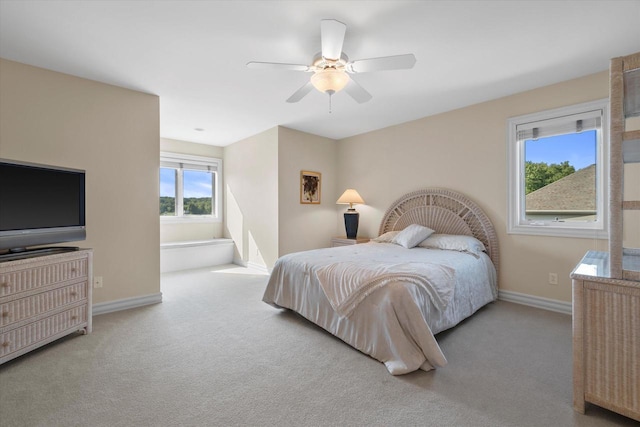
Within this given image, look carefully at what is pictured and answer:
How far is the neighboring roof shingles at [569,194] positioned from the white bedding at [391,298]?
0.91 metres

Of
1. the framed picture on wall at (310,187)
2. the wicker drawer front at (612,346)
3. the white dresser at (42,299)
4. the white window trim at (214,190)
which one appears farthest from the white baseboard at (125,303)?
the wicker drawer front at (612,346)

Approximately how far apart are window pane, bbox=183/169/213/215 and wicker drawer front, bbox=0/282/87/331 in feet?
11.0

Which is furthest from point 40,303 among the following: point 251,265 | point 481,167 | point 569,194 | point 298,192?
point 569,194

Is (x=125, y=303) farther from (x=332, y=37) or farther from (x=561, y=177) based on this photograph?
(x=561, y=177)

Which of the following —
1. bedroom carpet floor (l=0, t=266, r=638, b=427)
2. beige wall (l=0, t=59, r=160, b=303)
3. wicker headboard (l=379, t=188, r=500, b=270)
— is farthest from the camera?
wicker headboard (l=379, t=188, r=500, b=270)

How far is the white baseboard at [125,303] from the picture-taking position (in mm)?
2949

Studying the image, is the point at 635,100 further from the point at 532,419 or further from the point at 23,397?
the point at 23,397

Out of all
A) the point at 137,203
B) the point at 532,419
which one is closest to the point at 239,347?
the point at 532,419

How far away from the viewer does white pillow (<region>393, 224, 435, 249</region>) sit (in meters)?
3.59

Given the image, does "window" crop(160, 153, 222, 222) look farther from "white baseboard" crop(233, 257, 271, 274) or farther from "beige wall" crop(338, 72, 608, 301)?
"beige wall" crop(338, 72, 608, 301)

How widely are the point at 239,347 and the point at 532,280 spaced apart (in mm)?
3228

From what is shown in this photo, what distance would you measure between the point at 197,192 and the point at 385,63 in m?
4.85

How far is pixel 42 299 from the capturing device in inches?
86.2

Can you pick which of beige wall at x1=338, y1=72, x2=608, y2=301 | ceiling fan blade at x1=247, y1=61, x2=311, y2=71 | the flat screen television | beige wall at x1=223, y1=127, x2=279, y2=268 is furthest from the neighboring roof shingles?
the flat screen television
